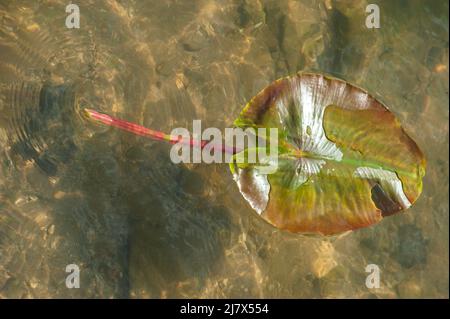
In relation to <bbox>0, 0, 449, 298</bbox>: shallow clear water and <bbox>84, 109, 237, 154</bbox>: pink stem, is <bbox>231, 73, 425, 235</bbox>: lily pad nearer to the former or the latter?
<bbox>0, 0, 449, 298</bbox>: shallow clear water

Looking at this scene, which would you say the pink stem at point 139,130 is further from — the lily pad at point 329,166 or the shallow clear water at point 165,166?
the lily pad at point 329,166

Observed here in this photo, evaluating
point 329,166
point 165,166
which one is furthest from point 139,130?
point 329,166

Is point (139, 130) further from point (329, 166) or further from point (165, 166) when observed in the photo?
point (329, 166)

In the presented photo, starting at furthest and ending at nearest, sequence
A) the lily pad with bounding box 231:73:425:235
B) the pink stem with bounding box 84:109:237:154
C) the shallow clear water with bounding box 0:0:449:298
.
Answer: the pink stem with bounding box 84:109:237:154 → the shallow clear water with bounding box 0:0:449:298 → the lily pad with bounding box 231:73:425:235

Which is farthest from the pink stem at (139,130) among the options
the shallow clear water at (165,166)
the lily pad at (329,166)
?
the lily pad at (329,166)

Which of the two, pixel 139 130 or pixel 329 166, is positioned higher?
pixel 139 130

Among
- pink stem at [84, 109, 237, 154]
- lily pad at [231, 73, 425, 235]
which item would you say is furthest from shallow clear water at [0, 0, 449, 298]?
lily pad at [231, 73, 425, 235]
